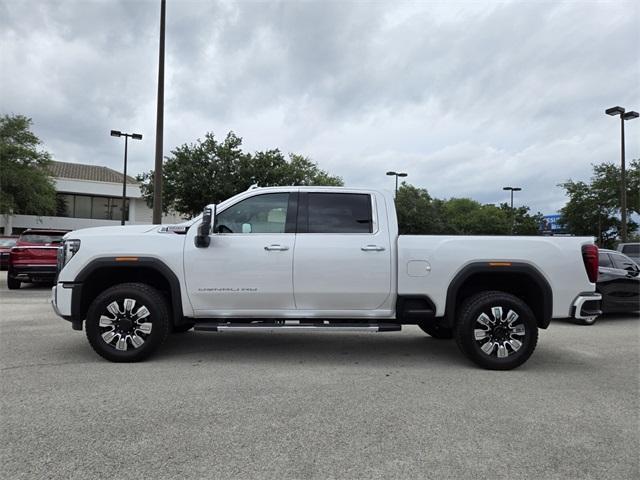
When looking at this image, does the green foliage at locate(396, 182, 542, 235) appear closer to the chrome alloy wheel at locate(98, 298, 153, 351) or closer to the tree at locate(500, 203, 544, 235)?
the tree at locate(500, 203, 544, 235)

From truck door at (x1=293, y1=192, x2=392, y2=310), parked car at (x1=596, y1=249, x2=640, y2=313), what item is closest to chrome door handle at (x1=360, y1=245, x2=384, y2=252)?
truck door at (x1=293, y1=192, x2=392, y2=310)

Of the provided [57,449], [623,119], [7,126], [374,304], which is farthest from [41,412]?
[7,126]

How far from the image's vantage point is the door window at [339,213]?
17.8 ft

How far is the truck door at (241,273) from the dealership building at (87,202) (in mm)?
42194

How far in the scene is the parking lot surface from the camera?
295 centimetres

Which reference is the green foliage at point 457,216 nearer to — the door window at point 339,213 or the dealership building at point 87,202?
the dealership building at point 87,202

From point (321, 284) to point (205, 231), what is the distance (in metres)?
1.37

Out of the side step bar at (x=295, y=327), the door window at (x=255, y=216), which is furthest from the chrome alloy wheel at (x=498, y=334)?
the door window at (x=255, y=216)

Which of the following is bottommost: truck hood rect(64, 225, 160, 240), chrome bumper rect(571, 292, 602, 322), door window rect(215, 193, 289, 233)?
chrome bumper rect(571, 292, 602, 322)

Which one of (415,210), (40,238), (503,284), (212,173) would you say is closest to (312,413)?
(503,284)

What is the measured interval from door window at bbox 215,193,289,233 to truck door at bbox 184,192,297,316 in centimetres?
9

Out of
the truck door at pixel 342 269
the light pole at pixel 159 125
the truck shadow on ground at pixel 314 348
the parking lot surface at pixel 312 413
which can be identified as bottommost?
the parking lot surface at pixel 312 413

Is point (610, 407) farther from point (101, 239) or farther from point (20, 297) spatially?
point (20, 297)

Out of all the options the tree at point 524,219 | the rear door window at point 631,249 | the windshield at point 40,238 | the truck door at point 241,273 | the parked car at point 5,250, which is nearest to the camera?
the truck door at point 241,273
